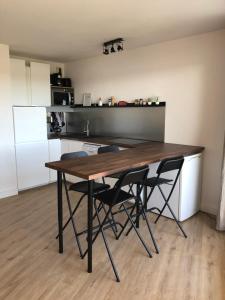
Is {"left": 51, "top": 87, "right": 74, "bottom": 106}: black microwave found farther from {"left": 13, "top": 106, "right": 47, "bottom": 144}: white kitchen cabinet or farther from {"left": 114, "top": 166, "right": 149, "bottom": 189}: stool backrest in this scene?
{"left": 114, "top": 166, "right": 149, "bottom": 189}: stool backrest

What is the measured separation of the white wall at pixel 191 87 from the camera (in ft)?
10.3

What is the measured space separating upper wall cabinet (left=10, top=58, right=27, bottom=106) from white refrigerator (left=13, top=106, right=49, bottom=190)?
0.28m

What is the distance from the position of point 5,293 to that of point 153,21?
2989 millimetres

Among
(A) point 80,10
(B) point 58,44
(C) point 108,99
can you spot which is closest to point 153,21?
(A) point 80,10

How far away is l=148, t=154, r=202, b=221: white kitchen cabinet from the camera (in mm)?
3037

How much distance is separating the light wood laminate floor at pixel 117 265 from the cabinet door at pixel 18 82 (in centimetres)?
206

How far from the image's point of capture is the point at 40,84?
4410 mm

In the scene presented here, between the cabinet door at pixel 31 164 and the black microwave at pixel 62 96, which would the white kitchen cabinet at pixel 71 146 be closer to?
the cabinet door at pixel 31 164

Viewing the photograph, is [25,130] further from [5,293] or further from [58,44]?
[5,293]

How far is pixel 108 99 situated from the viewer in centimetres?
449

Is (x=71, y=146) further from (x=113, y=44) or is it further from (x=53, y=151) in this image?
(x=113, y=44)

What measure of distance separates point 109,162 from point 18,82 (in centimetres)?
268

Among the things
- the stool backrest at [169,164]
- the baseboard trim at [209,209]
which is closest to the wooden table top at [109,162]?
the stool backrest at [169,164]

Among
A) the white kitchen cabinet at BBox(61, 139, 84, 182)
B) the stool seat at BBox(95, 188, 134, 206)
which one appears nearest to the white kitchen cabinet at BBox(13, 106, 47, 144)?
the white kitchen cabinet at BBox(61, 139, 84, 182)
